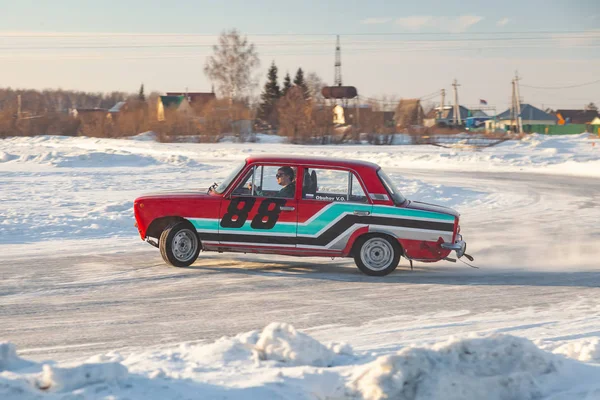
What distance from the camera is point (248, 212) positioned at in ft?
34.4

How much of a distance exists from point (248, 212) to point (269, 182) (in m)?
0.50

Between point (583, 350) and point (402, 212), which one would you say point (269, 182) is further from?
point (583, 350)

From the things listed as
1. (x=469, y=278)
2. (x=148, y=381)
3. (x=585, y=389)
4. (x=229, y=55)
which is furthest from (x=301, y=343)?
(x=229, y=55)

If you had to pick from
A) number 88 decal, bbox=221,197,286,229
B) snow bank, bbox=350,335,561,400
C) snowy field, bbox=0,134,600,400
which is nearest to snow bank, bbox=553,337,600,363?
snowy field, bbox=0,134,600,400

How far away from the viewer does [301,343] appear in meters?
5.64

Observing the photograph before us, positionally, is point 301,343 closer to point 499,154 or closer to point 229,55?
point 499,154

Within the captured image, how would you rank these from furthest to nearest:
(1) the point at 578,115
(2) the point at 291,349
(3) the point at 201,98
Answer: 1. (1) the point at 578,115
2. (3) the point at 201,98
3. (2) the point at 291,349

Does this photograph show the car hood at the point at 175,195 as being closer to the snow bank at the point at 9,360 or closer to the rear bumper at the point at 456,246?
the rear bumper at the point at 456,246

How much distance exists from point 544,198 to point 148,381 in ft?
64.8

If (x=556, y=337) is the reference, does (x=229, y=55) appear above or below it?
above

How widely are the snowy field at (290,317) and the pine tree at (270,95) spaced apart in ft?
254

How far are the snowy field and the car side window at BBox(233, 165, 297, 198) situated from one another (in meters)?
1.12

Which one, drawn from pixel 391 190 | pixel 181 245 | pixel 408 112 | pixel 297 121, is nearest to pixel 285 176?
pixel 391 190

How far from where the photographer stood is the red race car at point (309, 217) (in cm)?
1046
